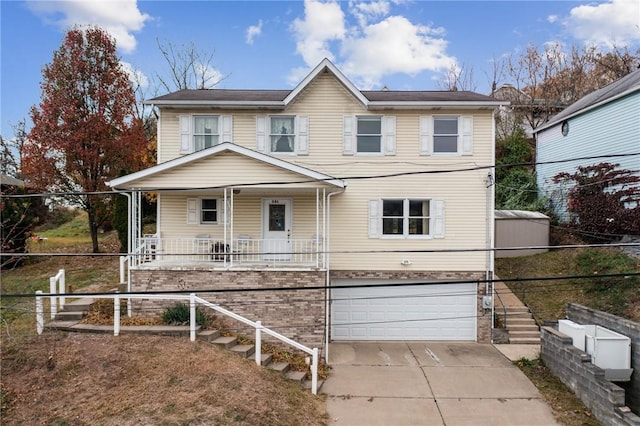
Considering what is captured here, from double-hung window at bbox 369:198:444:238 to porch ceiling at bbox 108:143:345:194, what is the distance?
2442mm

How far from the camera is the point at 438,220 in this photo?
12172mm

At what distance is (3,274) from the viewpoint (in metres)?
14.6

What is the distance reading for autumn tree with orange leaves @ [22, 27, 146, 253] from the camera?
15461 mm

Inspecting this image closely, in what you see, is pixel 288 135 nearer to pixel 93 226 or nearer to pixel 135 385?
pixel 135 385

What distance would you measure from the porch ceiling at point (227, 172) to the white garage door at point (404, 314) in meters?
4.06

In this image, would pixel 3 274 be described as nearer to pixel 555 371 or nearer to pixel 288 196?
pixel 288 196

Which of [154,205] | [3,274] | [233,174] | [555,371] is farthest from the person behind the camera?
[154,205]

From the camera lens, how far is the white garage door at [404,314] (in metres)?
12.3

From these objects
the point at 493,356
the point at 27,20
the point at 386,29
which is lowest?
the point at 493,356

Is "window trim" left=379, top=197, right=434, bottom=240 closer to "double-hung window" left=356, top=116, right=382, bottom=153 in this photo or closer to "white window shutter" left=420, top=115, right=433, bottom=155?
"white window shutter" left=420, top=115, right=433, bottom=155

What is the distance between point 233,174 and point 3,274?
11.2 meters

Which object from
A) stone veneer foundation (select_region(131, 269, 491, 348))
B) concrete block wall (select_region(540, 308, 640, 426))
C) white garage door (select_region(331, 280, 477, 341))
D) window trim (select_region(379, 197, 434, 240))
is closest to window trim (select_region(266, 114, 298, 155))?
window trim (select_region(379, 197, 434, 240))

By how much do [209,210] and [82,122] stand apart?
7963 mm

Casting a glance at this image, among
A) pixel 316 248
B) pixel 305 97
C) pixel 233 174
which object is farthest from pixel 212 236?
pixel 305 97
